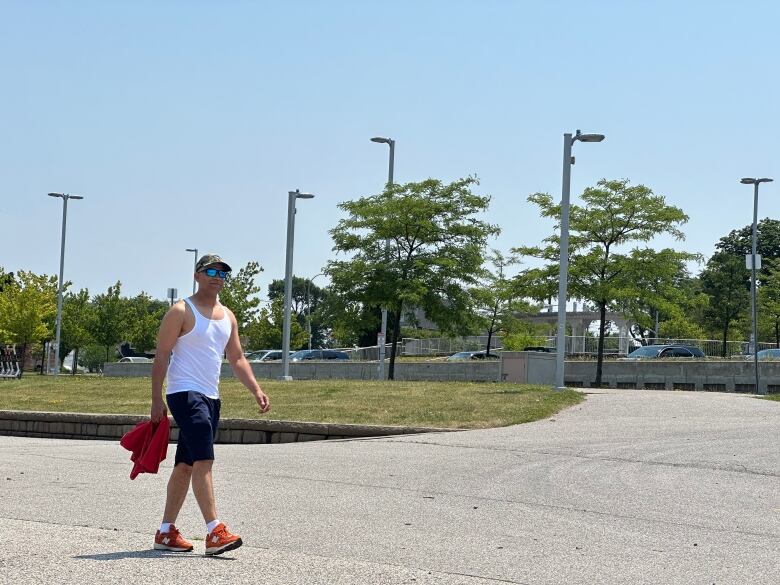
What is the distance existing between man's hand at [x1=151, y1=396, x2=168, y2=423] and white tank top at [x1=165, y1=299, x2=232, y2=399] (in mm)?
80

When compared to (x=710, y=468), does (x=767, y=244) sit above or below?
above

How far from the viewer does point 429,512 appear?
8.45m

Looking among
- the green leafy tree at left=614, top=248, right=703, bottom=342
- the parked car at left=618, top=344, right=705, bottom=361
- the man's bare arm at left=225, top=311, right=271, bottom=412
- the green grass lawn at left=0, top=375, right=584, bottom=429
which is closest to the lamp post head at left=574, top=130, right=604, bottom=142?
the green grass lawn at left=0, top=375, right=584, bottom=429

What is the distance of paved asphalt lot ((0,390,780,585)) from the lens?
6.02 m

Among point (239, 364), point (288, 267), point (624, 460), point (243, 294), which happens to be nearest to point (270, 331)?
point (243, 294)

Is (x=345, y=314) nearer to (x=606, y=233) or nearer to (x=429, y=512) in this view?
(x=606, y=233)

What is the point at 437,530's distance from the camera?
298 inches

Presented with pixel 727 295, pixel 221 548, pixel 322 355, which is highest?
pixel 727 295

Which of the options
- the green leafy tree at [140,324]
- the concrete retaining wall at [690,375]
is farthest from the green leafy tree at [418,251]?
the green leafy tree at [140,324]

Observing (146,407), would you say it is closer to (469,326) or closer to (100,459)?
(100,459)

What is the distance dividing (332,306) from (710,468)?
24.9 meters

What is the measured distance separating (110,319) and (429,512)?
58.7 meters

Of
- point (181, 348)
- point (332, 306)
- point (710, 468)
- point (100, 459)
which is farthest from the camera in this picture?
point (332, 306)

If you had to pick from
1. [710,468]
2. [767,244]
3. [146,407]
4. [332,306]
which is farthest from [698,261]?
[767,244]
